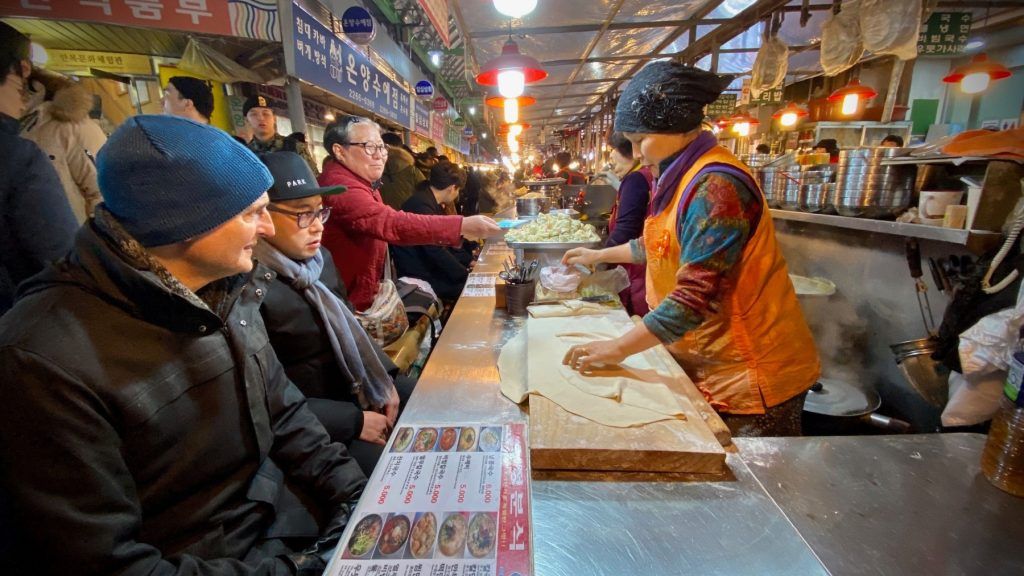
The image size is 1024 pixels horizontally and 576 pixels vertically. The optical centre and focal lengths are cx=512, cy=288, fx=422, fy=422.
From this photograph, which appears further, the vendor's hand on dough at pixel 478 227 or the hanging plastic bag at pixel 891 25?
the hanging plastic bag at pixel 891 25

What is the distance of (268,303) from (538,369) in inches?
47.9

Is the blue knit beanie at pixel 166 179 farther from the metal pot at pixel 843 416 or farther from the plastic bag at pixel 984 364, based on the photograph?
the metal pot at pixel 843 416

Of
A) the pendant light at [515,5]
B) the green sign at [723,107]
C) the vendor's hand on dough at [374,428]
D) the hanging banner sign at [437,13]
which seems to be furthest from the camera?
the green sign at [723,107]

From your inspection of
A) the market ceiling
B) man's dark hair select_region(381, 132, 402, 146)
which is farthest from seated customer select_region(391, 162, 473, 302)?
the market ceiling

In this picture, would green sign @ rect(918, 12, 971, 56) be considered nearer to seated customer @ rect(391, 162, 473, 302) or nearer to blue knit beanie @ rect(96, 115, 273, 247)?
seated customer @ rect(391, 162, 473, 302)

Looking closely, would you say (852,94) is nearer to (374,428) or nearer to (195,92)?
(374,428)

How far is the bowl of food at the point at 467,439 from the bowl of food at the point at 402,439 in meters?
0.15

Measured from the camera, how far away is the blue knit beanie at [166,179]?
3.34ft

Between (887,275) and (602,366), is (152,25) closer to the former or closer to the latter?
(602,366)

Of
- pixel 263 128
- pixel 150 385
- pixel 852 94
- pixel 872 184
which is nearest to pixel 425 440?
pixel 150 385

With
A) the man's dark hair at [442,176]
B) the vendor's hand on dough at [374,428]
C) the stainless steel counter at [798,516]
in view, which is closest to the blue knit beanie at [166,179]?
the stainless steel counter at [798,516]

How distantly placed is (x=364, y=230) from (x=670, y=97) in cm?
203

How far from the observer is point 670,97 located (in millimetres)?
1562

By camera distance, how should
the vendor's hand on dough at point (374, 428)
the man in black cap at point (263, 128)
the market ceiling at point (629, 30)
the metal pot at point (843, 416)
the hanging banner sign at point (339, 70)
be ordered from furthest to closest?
1. the market ceiling at point (629, 30)
2. the hanging banner sign at point (339, 70)
3. the man in black cap at point (263, 128)
4. the metal pot at point (843, 416)
5. the vendor's hand on dough at point (374, 428)
